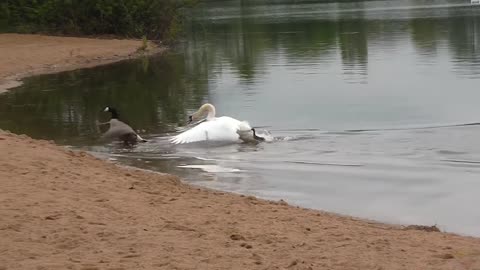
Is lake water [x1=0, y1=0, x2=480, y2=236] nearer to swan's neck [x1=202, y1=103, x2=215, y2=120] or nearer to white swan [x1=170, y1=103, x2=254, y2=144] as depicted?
white swan [x1=170, y1=103, x2=254, y2=144]

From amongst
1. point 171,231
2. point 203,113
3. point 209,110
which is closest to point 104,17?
point 203,113

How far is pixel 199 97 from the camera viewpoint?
64.9 ft

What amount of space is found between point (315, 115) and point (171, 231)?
9946 mm

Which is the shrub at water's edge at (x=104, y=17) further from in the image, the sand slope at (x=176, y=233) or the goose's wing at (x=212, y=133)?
the sand slope at (x=176, y=233)

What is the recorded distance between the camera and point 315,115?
16.2m

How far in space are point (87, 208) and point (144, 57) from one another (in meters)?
25.7

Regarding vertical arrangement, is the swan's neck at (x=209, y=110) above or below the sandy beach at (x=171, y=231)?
below

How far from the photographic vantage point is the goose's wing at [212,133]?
1341 centimetres

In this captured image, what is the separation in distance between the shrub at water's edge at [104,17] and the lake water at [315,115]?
450 centimetres

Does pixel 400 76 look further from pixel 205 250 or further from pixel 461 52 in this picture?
pixel 205 250

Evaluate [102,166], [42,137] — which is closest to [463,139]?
[102,166]

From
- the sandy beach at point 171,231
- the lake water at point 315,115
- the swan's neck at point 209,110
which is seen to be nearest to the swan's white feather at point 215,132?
the lake water at point 315,115

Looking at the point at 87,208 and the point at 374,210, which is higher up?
the point at 87,208

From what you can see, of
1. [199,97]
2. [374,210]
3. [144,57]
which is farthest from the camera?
[144,57]
